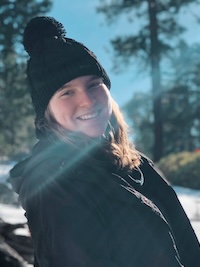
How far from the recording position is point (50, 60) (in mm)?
1390

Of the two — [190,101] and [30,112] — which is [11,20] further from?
[190,101]

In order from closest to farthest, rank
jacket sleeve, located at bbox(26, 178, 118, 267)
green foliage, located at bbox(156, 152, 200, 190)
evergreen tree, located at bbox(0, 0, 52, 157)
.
Answer: jacket sleeve, located at bbox(26, 178, 118, 267), green foliage, located at bbox(156, 152, 200, 190), evergreen tree, located at bbox(0, 0, 52, 157)

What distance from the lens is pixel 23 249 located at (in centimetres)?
496

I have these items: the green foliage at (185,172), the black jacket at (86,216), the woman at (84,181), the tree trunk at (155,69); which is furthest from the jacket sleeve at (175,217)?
the tree trunk at (155,69)

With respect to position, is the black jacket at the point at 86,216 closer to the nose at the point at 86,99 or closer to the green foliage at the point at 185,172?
the nose at the point at 86,99

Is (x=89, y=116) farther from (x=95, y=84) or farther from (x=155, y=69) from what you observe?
(x=155, y=69)

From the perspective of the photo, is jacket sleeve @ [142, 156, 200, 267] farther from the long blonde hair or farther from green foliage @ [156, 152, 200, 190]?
green foliage @ [156, 152, 200, 190]

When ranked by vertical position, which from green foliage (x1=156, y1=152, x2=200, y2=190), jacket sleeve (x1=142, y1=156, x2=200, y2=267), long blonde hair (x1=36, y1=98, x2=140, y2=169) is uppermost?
long blonde hair (x1=36, y1=98, x2=140, y2=169)

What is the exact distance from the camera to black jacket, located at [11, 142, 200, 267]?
3.71 feet

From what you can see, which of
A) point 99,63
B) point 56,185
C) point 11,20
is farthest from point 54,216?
point 11,20

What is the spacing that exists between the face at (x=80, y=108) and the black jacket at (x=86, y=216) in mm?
93

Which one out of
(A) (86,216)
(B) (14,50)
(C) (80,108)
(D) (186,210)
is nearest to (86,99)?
(C) (80,108)

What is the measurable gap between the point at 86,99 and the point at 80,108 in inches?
1.3

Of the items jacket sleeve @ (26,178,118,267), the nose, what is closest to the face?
the nose
